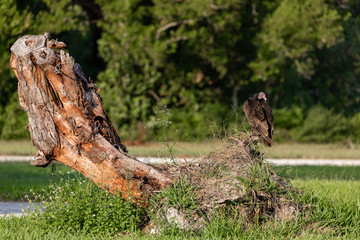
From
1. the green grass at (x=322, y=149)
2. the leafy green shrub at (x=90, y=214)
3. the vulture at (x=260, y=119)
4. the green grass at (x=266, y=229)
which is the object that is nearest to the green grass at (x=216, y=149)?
the green grass at (x=322, y=149)

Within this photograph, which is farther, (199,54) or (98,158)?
(199,54)

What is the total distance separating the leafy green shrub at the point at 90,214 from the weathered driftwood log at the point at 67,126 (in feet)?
0.59

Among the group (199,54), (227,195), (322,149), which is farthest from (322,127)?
(227,195)

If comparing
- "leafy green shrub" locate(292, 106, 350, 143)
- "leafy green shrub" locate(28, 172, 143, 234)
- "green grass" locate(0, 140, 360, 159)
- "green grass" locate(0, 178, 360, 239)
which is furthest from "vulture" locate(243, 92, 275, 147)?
"leafy green shrub" locate(292, 106, 350, 143)

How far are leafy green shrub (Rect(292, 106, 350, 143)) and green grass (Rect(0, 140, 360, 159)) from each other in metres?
0.46

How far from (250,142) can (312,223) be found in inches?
53.3

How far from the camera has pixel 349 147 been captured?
22906 mm

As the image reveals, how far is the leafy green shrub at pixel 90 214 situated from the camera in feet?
20.0

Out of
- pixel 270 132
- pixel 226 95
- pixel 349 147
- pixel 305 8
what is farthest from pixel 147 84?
pixel 270 132

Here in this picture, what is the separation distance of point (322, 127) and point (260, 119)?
17.1m

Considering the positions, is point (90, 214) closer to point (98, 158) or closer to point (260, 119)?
point (98, 158)

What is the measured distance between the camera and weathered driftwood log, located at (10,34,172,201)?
6262 millimetres

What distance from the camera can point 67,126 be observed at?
6.35 metres

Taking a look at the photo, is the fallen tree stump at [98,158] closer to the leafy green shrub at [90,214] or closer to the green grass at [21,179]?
the leafy green shrub at [90,214]
